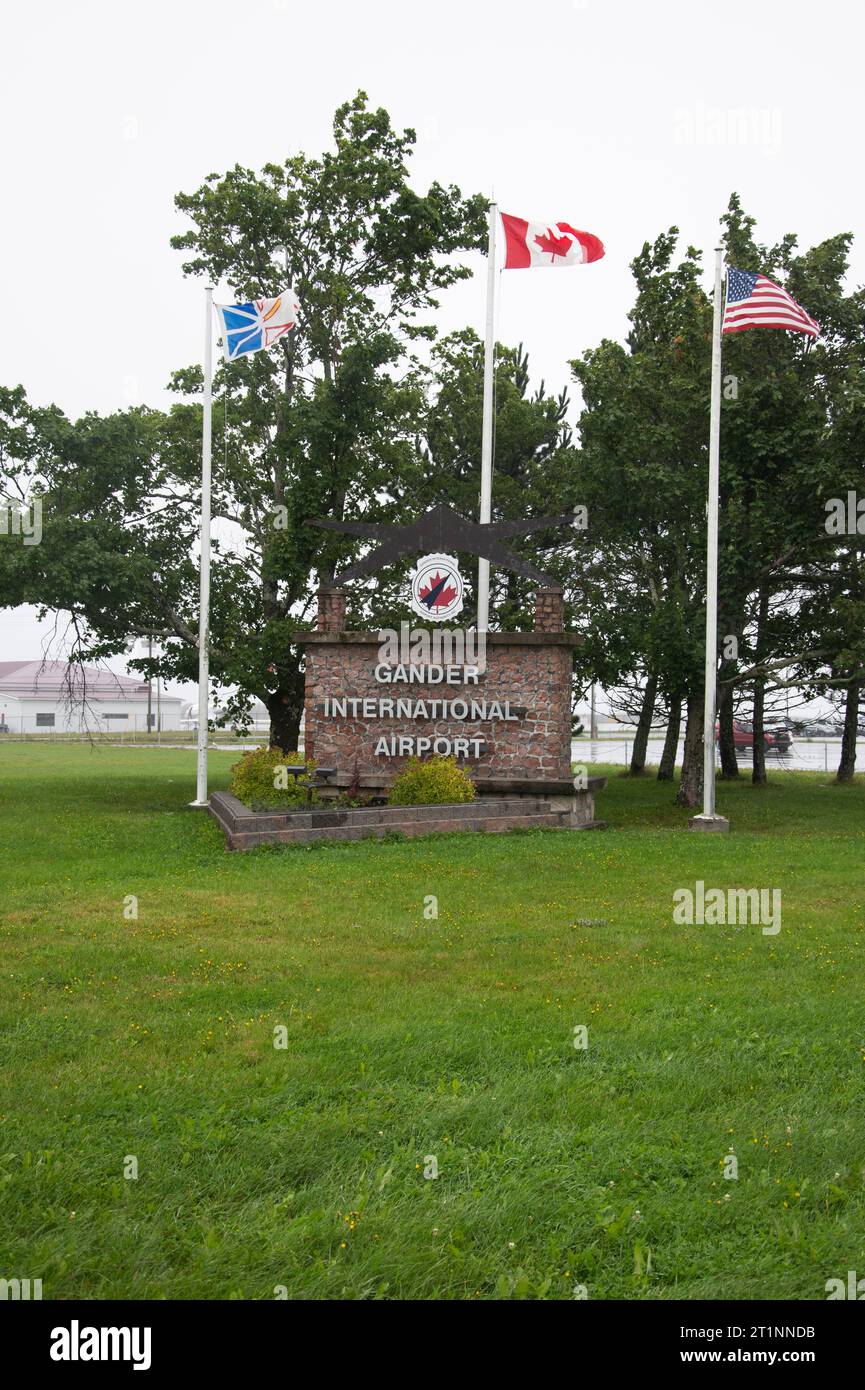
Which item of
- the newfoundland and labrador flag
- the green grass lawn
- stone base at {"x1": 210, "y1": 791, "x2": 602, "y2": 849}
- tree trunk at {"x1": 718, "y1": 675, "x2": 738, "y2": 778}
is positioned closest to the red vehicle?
tree trunk at {"x1": 718, "y1": 675, "x2": 738, "y2": 778}

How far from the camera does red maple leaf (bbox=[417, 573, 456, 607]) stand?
2028 cm

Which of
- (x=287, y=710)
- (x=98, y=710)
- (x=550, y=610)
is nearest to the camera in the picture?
(x=550, y=610)

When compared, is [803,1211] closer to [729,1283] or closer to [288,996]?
[729,1283]

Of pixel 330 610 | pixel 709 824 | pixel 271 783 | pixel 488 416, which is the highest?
pixel 488 416

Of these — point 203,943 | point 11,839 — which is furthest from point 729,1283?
point 11,839

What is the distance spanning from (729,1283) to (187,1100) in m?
2.83

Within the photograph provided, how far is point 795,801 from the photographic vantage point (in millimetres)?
26562

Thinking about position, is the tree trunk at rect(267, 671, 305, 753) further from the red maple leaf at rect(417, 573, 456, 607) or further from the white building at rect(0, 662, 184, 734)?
the white building at rect(0, 662, 184, 734)

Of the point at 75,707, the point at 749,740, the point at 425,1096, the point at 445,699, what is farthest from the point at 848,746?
the point at 75,707

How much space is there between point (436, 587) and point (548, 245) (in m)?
6.40

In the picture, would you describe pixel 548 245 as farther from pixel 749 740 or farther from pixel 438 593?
pixel 749 740

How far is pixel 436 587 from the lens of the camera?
66.6ft

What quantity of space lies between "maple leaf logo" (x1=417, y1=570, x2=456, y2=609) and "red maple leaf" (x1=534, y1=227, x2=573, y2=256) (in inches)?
240

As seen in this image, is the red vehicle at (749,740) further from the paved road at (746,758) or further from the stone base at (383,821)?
the stone base at (383,821)
